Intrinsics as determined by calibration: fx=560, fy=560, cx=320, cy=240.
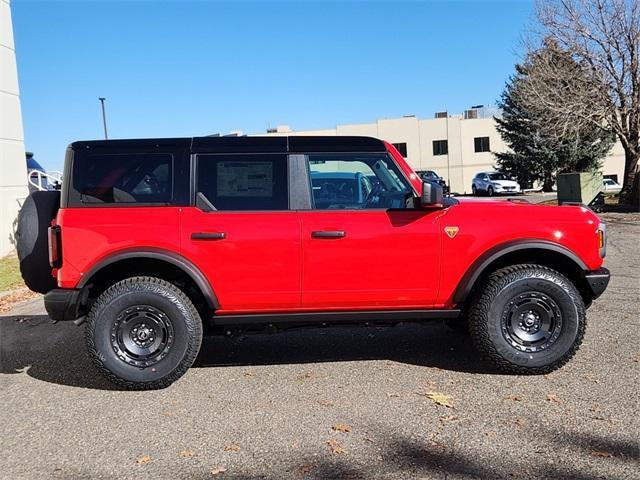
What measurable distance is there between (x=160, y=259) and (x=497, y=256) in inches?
104

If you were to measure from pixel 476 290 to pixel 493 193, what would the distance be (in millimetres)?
33338

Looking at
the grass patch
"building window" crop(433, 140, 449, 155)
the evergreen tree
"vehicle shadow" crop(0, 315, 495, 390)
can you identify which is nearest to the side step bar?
"vehicle shadow" crop(0, 315, 495, 390)

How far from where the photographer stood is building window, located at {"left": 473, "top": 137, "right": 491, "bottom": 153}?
164 feet

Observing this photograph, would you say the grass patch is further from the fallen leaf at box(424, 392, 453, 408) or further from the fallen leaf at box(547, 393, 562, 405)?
the fallen leaf at box(547, 393, 562, 405)

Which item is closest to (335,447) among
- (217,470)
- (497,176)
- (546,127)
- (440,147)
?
(217,470)

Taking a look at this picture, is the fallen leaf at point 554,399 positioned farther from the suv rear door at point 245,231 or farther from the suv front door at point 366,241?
the suv rear door at point 245,231

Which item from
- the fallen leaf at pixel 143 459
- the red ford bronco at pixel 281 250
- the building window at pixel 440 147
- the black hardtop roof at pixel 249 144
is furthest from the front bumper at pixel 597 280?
the building window at pixel 440 147

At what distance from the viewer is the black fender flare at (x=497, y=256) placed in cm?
446

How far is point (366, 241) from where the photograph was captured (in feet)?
14.6

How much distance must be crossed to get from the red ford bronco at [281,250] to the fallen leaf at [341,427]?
1043mm

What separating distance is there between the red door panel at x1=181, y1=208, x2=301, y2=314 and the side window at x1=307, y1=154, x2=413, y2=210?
394 millimetres

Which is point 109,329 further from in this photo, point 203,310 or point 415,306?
point 415,306

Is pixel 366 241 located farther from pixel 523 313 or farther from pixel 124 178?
pixel 124 178

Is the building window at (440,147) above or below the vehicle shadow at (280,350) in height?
above
